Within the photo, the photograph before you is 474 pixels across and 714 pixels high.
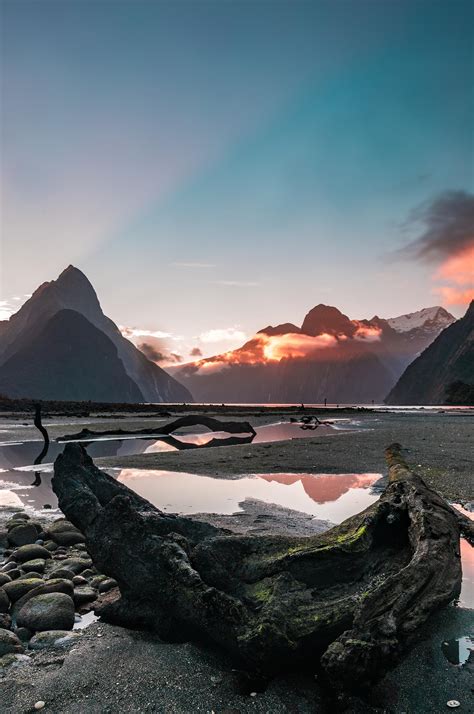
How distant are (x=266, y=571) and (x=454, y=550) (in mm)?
1942

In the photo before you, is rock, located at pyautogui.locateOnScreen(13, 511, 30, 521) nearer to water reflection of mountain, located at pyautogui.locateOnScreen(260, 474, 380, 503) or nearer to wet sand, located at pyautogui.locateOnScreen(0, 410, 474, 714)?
wet sand, located at pyautogui.locateOnScreen(0, 410, 474, 714)

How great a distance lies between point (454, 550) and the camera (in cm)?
486

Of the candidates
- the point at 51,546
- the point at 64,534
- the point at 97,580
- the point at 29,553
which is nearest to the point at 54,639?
the point at 97,580

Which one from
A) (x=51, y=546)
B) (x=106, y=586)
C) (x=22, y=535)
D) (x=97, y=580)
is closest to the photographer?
(x=106, y=586)

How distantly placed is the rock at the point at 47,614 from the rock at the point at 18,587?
1.88 feet

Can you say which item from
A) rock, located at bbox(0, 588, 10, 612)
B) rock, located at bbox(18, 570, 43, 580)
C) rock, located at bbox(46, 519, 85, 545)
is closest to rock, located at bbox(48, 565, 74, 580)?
rock, located at bbox(18, 570, 43, 580)

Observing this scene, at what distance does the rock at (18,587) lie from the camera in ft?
20.4

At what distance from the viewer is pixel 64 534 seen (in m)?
8.92

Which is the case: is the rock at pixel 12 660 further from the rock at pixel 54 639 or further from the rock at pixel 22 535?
the rock at pixel 22 535

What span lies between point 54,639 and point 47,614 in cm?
51

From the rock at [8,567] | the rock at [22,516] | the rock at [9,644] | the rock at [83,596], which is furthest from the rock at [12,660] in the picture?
the rock at [22,516]

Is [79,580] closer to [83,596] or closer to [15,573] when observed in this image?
[83,596]

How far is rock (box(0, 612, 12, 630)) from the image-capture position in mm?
5383

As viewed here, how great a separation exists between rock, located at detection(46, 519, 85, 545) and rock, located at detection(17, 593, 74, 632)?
3.14m
